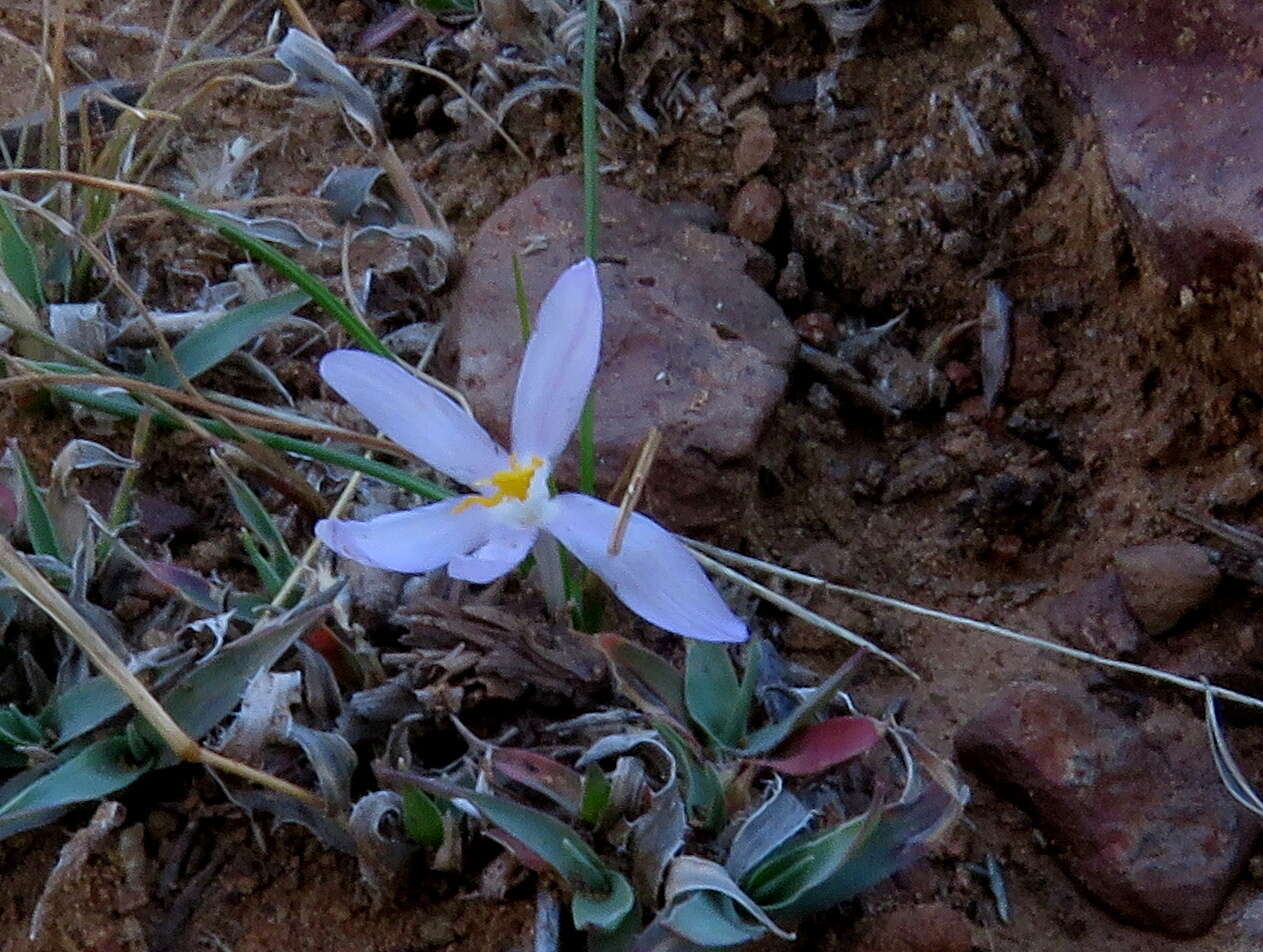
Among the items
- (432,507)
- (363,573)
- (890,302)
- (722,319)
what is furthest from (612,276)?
(432,507)

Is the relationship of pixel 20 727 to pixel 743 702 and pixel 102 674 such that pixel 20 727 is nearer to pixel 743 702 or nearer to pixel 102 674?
pixel 102 674

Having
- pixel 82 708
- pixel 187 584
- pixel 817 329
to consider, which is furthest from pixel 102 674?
pixel 817 329

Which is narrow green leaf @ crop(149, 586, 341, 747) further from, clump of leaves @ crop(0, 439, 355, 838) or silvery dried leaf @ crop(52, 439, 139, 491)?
silvery dried leaf @ crop(52, 439, 139, 491)

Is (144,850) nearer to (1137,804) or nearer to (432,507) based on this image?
(432,507)

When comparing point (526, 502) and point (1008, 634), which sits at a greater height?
point (526, 502)

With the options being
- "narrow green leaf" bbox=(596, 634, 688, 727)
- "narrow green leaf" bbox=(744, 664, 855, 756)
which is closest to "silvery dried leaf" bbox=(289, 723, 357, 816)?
"narrow green leaf" bbox=(596, 634, 688, 727)

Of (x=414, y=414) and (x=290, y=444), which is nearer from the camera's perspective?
(x=414, y=414)

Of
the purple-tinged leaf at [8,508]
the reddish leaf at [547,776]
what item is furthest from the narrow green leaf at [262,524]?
the reddish leaf at [547,776]
